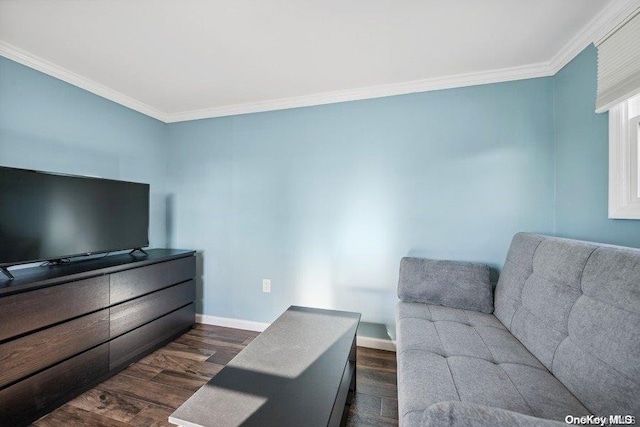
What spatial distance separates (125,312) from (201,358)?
675 mm

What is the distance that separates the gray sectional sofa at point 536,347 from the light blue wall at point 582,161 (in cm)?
33

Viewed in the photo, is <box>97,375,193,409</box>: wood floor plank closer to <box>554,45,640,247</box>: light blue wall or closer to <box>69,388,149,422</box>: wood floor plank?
<box>69,388,149,422</box>: wood floor plank

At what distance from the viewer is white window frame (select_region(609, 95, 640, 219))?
1270 mm

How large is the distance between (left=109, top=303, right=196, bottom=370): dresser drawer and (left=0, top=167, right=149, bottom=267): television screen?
27.1 inches

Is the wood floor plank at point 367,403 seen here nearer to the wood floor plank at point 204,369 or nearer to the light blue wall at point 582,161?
the wood floor plank at point 204,369

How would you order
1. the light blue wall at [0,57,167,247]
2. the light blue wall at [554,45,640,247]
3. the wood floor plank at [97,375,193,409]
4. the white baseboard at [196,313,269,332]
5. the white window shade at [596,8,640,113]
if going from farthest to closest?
the white baseboard at [196,313,269,332], the light blue wall at [0,57,167,247], the wood floor plank at [97,375,193,409], the light blue wall at [554,45,640,247], the white window shade at [596,8,640,113]

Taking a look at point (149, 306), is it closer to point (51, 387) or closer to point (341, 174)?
point (51, 387)

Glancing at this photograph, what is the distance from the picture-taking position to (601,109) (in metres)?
1.41

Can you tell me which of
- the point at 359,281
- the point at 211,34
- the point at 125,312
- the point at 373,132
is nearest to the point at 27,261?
the point at 125,312

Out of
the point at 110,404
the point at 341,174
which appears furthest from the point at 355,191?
the point at 110,404

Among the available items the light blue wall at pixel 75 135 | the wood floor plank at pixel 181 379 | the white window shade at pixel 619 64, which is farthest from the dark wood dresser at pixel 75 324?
the white window shade at pixel 619 64

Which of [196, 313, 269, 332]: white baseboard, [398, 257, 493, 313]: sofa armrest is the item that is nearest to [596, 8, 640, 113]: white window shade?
[398, 257, 493, 313]: sofa armrest

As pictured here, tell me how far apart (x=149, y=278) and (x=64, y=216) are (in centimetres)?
71

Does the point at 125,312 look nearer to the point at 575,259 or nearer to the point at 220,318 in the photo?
the point at 220,318
